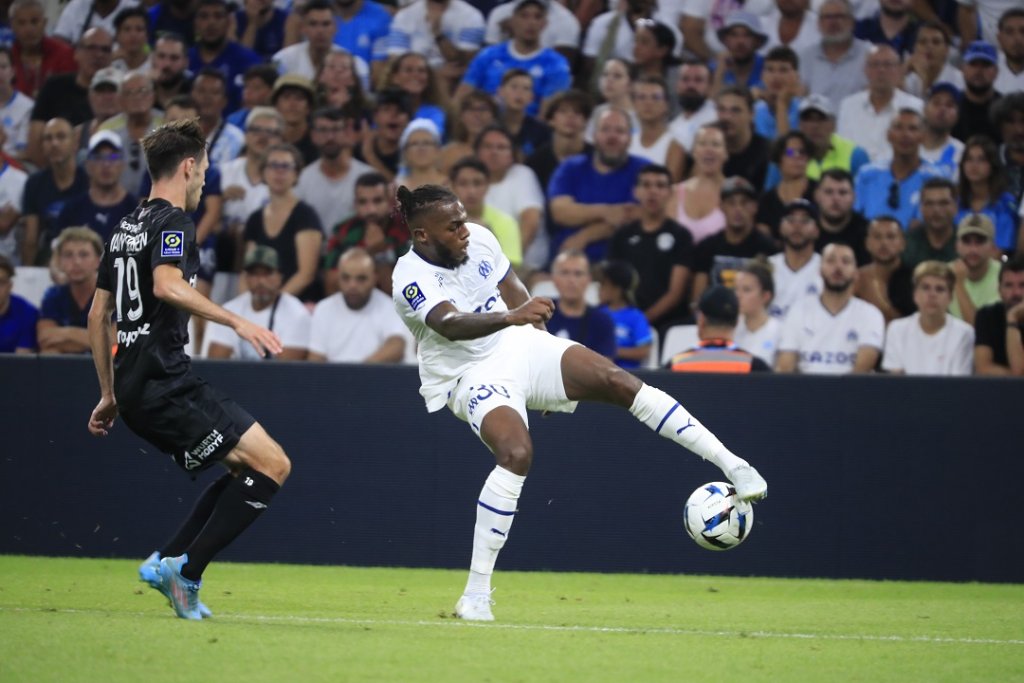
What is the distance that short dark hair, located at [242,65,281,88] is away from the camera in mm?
13297

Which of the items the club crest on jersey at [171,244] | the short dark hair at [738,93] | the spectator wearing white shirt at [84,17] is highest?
the club crest on jersey at [171,244]

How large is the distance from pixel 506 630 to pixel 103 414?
6.98ft

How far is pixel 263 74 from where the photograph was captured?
13305mm

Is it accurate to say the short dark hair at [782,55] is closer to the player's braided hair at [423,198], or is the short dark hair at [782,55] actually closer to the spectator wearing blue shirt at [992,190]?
the spectator wearing blue shirt at [992,190]

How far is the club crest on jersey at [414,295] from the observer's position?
7152 millimetres

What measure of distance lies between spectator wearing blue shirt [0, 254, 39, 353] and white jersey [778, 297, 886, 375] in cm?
583

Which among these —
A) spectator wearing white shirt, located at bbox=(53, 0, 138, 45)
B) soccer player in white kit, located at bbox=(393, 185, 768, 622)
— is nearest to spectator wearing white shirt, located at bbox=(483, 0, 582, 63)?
spectator wearing white shirt, located at bbox=(53, 0, 138, 45)

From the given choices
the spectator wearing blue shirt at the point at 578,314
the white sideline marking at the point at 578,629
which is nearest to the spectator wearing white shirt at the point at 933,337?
the spectator wearing blue shirt at the point at 578,314

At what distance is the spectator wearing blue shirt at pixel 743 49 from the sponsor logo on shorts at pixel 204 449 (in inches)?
308

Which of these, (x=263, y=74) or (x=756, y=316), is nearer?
(x=756, y=316)

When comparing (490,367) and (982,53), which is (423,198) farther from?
(982,53)

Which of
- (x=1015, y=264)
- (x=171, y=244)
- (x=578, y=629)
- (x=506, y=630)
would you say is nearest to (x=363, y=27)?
(x=1015, y=264)

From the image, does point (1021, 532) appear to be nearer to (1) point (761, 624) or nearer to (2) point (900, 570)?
(2) point (900, 570)

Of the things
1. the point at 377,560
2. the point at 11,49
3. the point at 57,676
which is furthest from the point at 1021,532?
the point at 11,49
